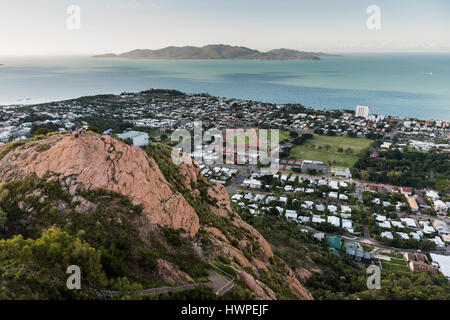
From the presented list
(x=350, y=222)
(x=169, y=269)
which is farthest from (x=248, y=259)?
(x=350, y=222)

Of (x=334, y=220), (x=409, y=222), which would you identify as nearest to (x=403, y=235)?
(x=409, y=222)

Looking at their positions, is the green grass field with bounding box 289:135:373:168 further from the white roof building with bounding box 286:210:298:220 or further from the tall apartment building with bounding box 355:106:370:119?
the tall apartment building with bounding box 355:106:370:119

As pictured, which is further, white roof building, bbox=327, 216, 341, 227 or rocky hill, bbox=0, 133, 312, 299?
white roof building, bbox=327, 216, 341, 227

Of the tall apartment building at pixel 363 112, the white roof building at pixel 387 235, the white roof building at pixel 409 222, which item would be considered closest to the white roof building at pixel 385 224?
the white roof building at pixel 387 235

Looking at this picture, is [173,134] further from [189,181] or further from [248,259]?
[248,259]

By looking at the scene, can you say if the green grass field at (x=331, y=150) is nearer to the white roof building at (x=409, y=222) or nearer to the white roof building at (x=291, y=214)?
the white roof building at (x=409, y=222)

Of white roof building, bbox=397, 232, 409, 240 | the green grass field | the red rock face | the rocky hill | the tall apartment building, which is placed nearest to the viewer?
the rocky hill

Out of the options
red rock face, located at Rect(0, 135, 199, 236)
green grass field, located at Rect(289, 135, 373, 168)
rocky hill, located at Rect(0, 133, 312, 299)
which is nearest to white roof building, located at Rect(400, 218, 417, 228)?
green grass field, located at Rect(289, 135, 373, 168)
